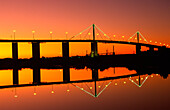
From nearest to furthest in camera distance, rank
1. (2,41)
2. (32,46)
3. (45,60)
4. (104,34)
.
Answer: (2,41)
(32,46)
(45,60)
(104,34)

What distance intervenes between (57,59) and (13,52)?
34.7 feet

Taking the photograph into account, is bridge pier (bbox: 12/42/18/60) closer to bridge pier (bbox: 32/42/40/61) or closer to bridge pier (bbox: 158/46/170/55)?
bridge pier (bbox: 32/42/40/61)

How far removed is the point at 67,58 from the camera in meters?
73.1

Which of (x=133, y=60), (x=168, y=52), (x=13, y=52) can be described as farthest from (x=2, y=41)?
(x=168, y=52)

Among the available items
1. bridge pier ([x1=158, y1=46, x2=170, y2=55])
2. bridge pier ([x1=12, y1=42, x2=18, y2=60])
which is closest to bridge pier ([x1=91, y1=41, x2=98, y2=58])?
bridge pier ([x1=158, y1=46, x2=170, y2=55])

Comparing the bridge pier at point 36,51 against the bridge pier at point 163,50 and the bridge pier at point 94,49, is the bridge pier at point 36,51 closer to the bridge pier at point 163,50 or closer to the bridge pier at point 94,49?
the bridge pier at point 94,49

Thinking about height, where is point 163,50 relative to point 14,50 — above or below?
below

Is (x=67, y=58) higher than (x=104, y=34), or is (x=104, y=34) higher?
(x=104, y=34)

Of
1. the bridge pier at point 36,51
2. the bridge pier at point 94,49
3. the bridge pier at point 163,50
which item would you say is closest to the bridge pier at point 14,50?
the bridge pier at point 36,51

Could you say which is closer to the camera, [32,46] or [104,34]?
[32,46]

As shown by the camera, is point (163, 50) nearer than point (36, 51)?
No

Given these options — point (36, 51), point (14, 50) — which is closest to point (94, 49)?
point (36, 51)

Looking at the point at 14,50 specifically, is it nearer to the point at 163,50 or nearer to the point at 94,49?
the point at 94,49

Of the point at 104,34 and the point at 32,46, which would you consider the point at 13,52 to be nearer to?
the point at 32,46
